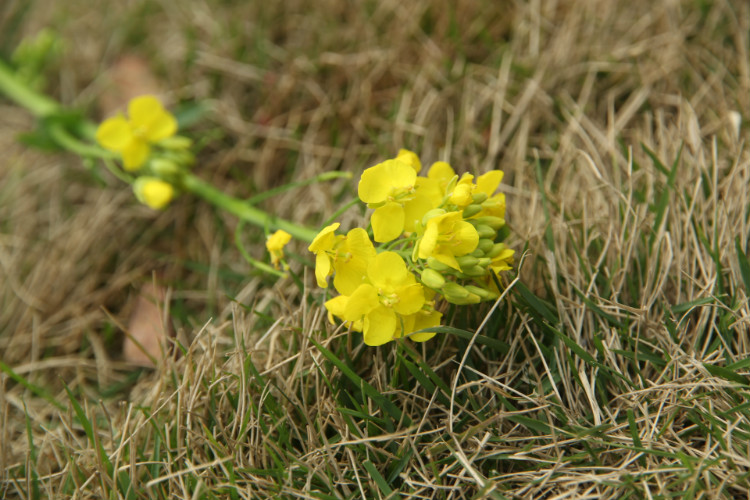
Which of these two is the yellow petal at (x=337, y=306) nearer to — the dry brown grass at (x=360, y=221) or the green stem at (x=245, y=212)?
the dry brown grass at (x=360, y=221)

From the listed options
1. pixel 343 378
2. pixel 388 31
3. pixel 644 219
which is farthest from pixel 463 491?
pixel 388 31

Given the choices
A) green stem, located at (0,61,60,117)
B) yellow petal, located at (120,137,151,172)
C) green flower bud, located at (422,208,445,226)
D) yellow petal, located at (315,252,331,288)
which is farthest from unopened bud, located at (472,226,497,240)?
green stem, located at (0,61,60,117)

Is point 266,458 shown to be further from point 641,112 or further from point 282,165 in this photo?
point 641,112

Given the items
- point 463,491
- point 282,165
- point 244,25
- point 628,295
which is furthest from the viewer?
point 244,25

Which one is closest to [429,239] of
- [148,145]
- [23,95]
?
[148,145]

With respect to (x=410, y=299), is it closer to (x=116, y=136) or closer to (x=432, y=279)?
(x=432, y=279)
